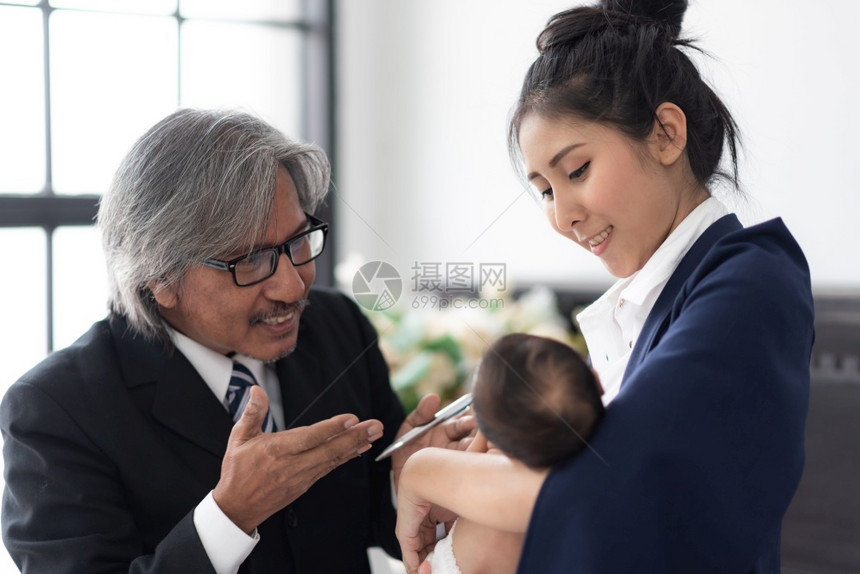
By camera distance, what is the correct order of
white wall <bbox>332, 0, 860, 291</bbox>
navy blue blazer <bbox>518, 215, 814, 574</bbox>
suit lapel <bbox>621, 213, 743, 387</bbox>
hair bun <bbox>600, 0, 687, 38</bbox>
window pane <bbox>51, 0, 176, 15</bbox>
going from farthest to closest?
window pane <bbox>51, 0, 176, 15</bbox>, white wall <bbox>332, 0, 860, 291</bbox>, hair bun <bbox>600, 0, 687, 38</bbox>, suit lapel <bbox>621, 213, 743, 387</bbox>, navy blue blazer <bbox>518, 215, 814, 574</bbox>

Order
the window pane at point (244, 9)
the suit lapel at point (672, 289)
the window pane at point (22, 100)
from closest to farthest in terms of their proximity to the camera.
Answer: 1. the suit lapel at point (672, 289)
2. the window pane at point (22, 100)
3. the window pane at point (244, 9)

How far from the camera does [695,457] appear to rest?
0.82 metres

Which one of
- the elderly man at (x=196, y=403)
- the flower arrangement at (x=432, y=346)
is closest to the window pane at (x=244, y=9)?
the flower arrangement at (x=432, y=346)

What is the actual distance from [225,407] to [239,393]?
0.04 metres

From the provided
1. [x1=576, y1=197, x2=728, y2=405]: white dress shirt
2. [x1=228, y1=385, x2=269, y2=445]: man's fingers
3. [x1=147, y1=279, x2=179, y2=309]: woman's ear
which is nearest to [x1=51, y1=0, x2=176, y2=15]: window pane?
[x1=147, y1=279, x2=179, y2=309]: woman's ear

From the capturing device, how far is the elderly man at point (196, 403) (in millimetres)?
1196

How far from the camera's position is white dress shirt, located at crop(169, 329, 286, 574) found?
3.92 ft

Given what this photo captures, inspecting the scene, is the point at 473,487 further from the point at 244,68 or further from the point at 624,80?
the point at 244,68

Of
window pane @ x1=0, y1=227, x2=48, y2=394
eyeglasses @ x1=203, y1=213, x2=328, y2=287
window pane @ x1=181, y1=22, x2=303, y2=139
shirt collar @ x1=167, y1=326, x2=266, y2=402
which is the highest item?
window pane @ x1=181, y1=22, x2=303, y2=139

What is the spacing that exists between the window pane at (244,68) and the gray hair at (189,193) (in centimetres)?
137

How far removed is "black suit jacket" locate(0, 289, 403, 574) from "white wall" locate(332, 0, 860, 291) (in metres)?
0.39

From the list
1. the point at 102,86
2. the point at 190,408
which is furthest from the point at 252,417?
the point at 102,86

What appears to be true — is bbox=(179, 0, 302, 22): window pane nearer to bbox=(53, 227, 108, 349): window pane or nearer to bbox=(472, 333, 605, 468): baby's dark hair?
bbox=(53, 227, 108, 349): window pane

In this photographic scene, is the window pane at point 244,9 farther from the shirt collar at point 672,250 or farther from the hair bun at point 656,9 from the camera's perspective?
the shirt collar at point 672,250
